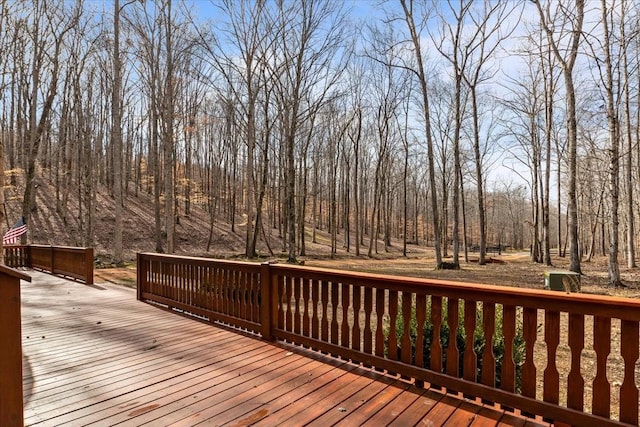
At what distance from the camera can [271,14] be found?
15023 millimetres

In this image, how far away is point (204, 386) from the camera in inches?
111

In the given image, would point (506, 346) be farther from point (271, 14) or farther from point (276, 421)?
point (271, 14)

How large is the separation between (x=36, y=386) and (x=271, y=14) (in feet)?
50.6

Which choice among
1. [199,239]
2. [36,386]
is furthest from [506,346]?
[199,239]

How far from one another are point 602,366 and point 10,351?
3.18 metres

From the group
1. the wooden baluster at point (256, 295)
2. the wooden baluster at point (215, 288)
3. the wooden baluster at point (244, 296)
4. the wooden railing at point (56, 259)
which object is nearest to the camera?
the wooden baluster at point (256, 295)

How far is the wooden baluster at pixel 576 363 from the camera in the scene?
7.07 feet

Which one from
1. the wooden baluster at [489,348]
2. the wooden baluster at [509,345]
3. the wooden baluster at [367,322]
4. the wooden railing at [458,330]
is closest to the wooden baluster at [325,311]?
the wooden railing at [458,330]

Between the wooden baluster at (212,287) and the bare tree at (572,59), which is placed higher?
the bare tree at (572,59)

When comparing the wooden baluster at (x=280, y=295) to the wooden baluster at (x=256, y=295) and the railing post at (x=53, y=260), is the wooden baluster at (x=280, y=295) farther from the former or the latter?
the railing post at (x=53, y=260)

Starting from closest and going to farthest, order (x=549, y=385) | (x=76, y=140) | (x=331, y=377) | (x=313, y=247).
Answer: (x=549, y=385)
(x=331, y=377)
(x=76, y=140)
(x=313, y=247)

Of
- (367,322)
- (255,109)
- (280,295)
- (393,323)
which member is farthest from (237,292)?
(255,109)

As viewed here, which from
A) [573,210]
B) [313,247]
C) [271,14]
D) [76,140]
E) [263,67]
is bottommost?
[313,247]

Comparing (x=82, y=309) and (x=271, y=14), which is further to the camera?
(x=271, y=14)
